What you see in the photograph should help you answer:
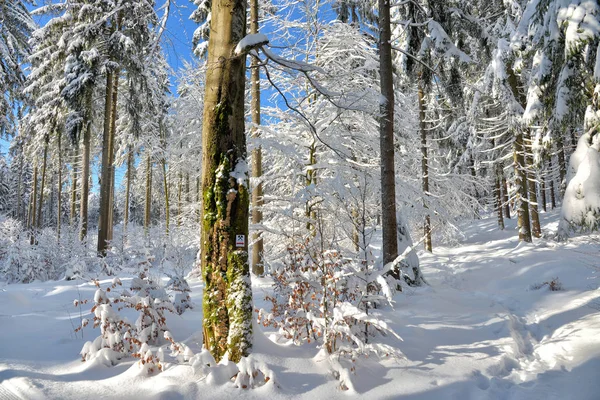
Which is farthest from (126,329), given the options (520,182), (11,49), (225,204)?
(520,182)

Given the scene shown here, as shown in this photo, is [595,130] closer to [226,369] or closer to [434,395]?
[434,395]

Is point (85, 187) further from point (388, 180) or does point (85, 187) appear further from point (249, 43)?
point (249, 43)

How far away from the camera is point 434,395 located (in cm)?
307

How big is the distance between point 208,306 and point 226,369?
1.86ft

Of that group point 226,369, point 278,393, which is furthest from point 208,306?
point 278,393

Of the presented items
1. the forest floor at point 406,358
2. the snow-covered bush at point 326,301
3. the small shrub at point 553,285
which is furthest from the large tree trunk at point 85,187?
the small shrub at point 553,285

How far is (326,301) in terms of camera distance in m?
3.63

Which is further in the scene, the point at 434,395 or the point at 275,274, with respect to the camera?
the point at 275,274

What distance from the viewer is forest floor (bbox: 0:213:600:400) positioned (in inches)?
108

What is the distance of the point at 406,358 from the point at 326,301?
0.96m

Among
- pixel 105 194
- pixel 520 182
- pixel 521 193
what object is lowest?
pixel 521 193

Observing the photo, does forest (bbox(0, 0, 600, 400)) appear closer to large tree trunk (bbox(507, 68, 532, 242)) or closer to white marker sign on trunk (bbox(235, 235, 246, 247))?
white marker sign on trunk (bbox(235, 235, 246, 247))

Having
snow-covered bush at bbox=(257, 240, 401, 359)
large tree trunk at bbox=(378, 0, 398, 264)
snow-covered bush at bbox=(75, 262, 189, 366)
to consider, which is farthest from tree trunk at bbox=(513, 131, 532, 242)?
snow-covered bush at bbox=(75, 262, 189, 366)

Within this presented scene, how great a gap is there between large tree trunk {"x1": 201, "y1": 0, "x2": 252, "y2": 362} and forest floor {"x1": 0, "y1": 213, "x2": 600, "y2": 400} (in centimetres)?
38
